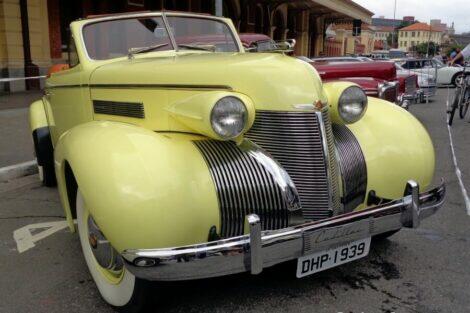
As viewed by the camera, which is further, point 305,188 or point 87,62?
point 87,62

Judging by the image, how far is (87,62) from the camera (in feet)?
12.2

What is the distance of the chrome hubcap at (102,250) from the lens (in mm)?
2680

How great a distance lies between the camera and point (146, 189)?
2295 millimetres

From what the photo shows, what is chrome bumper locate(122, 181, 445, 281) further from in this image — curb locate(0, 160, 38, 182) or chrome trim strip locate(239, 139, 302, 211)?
curb locate(0, 160, 38, 182)

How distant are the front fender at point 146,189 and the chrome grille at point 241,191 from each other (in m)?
0.06

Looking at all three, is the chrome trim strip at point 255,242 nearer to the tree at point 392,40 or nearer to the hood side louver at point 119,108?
the hood side louver at point 119,108

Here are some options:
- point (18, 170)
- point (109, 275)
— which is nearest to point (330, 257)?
point (109, 275)

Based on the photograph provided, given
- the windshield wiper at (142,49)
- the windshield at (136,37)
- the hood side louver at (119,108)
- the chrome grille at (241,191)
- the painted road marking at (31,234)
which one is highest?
the windshield at (136,37)

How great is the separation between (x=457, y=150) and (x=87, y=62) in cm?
562

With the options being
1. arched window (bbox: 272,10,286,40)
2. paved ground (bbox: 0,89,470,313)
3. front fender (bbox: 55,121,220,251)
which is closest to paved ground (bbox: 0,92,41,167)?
paved ground (bbox: 0,89,470,313)

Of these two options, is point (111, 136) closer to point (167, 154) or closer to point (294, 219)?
point (167, 154)

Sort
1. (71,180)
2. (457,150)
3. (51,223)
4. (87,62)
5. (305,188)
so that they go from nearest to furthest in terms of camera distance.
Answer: (305,188) → (71,180) → (87,62) → (51,223) → (457,150)

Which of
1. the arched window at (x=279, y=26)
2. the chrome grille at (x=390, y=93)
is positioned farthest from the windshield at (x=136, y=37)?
the arched window at (x=279, y=26)

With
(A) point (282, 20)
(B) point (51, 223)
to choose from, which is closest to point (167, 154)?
(B) point (51, 223)
